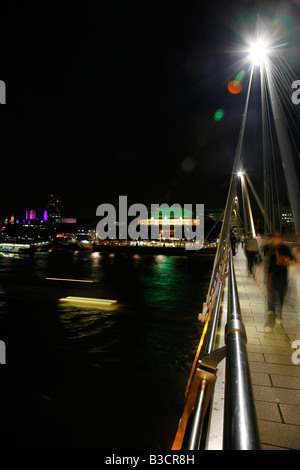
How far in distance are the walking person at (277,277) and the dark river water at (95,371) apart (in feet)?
5.92

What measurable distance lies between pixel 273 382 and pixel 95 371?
3.13 m

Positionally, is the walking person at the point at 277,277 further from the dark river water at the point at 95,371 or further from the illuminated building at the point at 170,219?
the illuminated building at the point at 170,219

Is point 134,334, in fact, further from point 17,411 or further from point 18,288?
point 18,288

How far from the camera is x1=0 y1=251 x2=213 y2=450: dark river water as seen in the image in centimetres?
365

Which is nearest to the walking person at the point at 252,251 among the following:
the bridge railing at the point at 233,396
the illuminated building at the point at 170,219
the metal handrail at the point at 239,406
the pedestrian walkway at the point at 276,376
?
the pedestrian walkway at the point at 276,376

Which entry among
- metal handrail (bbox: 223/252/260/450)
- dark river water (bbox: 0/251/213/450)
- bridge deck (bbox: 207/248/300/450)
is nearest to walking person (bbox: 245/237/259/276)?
dark river water (bbox: 0/251/213/450)

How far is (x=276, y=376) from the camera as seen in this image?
3.45m

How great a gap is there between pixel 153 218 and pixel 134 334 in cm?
10553

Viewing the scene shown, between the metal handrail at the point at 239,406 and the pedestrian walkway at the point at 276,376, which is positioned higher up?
the metal handrail at the point at 239,406

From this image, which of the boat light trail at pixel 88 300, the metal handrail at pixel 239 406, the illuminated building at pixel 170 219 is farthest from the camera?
the illuminated building at pixel 170 219

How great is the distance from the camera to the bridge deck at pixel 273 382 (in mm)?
2479
